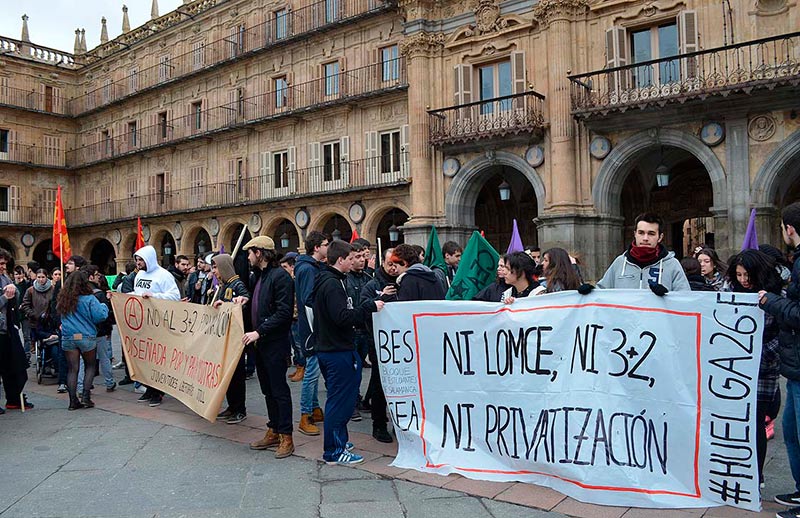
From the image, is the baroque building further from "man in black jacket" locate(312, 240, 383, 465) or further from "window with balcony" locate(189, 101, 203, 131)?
"man in black jacket" locate(312, 240, 383, 465)

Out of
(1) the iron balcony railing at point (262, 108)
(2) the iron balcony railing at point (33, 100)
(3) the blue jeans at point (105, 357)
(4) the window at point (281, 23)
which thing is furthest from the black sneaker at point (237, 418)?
(2) the iron balcony railing at point (33, 100)

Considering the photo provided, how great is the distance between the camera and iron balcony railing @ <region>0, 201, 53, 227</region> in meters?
31.1

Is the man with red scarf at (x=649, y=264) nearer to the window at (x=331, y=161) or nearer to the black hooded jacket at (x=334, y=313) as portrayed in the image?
the black hooded jacket at (x=334, y=313)

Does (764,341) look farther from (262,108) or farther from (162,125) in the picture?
(162,125)

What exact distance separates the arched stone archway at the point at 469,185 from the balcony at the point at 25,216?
23704 millimetres

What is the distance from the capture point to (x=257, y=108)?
83.0 ft

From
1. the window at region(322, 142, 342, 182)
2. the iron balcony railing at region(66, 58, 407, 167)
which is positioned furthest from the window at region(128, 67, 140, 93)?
the window at region(322, 142, 342, 182)

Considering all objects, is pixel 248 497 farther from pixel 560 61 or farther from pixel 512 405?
pixel 560 61

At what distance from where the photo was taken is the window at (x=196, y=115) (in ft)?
91.5

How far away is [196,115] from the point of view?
28094 millimetres

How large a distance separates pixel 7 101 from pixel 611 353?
36.1 meters

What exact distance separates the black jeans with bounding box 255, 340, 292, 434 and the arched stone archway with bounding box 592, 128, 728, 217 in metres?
12.6

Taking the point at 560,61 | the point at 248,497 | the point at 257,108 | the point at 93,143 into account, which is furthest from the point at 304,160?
the point at 248,497

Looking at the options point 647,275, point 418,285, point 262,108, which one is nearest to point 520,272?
point 418,285
